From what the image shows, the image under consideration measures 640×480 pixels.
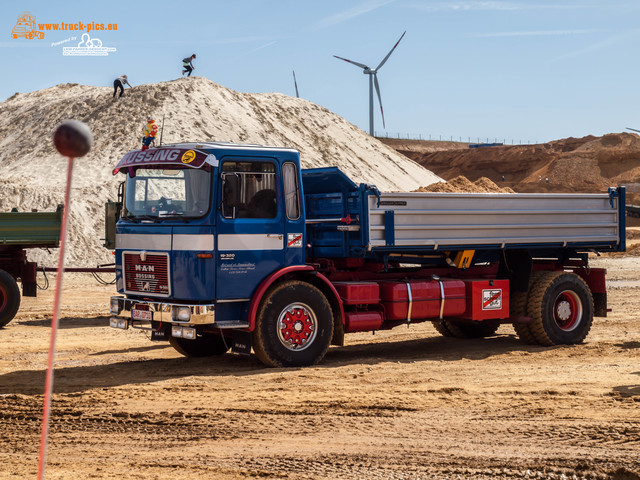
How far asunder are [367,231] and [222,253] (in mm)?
2223

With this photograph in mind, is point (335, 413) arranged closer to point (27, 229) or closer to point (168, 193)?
point (168, 193)

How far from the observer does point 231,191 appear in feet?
33.5

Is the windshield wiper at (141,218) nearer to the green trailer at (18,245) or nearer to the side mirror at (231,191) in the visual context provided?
the side mirror at (231,191)

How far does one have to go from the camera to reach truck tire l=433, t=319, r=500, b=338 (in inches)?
583

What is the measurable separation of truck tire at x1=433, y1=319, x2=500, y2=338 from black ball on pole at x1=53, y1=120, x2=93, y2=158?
1167cm

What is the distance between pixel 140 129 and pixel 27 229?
127ft

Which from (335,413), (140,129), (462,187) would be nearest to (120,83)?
(140,129)

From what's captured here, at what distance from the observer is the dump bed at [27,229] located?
1538 cm

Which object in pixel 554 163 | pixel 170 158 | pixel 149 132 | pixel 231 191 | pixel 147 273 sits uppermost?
pixel 554 163

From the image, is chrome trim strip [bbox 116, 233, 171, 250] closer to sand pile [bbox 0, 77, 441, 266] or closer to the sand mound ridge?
sand pile [bbox 0, 77, 441, 266]

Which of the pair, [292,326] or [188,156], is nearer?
[188,156]

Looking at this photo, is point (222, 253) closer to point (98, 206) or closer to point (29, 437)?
point (29, 437)

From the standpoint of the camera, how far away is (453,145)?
11638 cm

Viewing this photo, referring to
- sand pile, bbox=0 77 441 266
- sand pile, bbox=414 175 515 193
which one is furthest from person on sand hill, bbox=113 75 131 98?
sand pile, bbox=414 175 515 193
